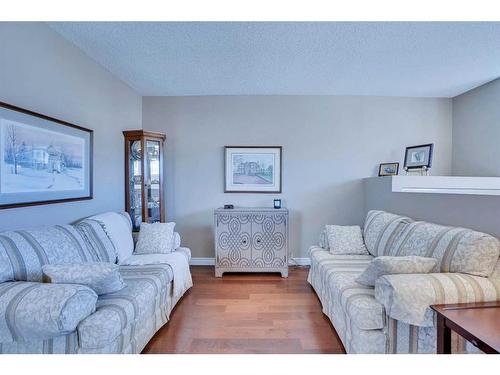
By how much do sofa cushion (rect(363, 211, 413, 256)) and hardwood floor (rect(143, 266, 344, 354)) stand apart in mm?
820

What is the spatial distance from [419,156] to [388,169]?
0.41 m

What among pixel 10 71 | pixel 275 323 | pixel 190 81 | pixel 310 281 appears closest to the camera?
pixel 10 71

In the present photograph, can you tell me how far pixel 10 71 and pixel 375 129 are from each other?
4.00m

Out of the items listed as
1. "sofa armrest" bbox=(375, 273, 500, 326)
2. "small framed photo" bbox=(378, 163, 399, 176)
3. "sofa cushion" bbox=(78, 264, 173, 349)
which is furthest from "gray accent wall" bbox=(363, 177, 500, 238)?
"sofa cushion" bbox=(78, 264, 173, 349)

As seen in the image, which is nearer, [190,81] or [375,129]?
[190,81]

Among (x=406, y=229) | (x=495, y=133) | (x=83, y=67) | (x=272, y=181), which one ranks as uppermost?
(x=83, y=67)

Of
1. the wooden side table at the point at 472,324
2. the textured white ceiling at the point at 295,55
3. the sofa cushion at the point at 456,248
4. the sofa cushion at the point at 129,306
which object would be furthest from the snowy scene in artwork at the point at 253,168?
the wooden side table at the point at 472,324

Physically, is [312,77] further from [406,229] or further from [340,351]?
[340,351]

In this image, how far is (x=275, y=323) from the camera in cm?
219

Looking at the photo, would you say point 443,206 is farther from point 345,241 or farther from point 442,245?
point 345,241

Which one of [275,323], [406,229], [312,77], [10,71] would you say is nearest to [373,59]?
[312,77]

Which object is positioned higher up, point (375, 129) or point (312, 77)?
point (312, 77)

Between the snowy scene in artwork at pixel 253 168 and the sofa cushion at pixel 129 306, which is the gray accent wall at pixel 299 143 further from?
the sofa cushion at pixel 129 306

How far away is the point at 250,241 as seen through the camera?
334 centimetres
